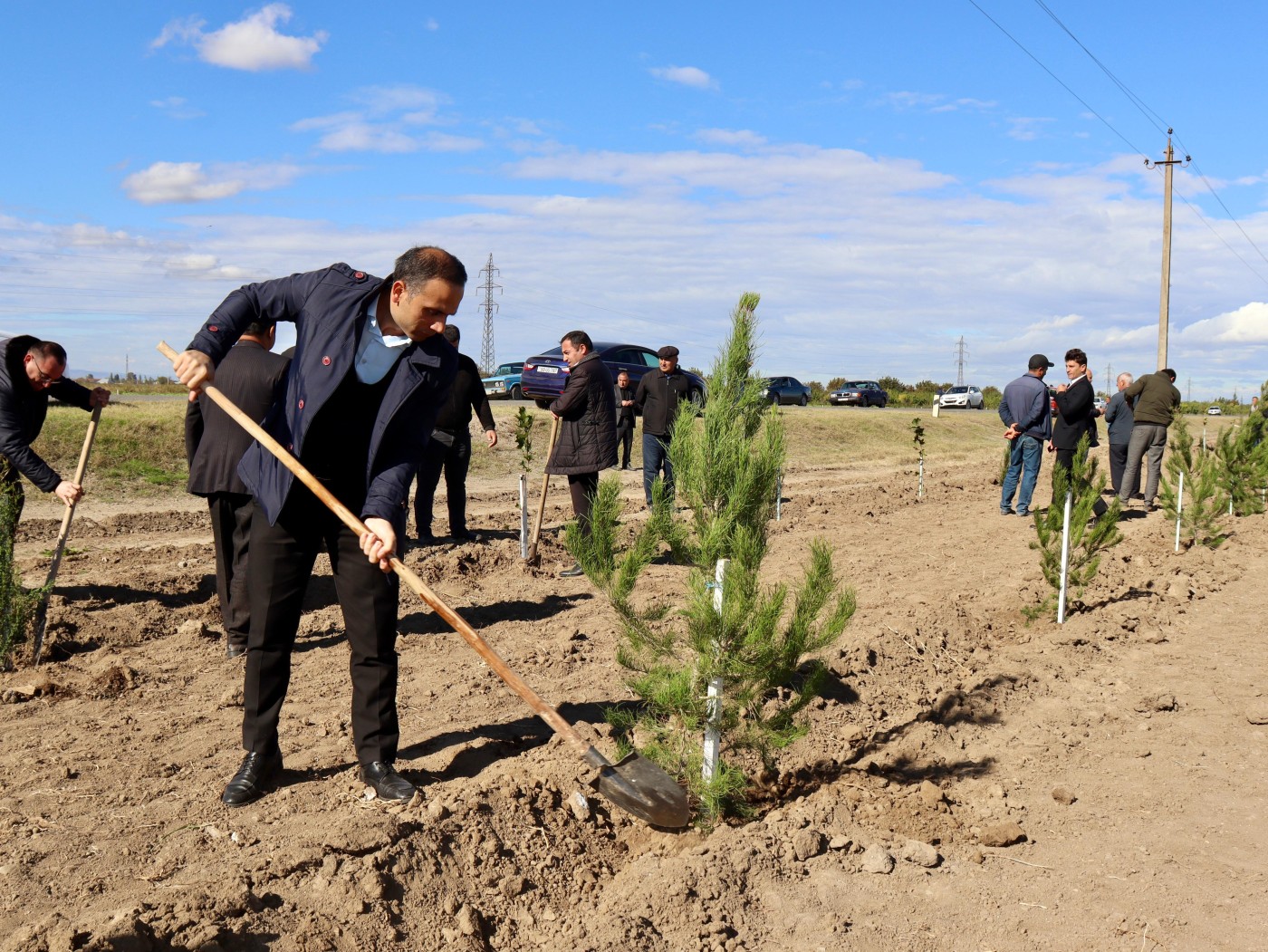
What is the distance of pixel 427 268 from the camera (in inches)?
142

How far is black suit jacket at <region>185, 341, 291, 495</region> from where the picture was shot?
5598mm

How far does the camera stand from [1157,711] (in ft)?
18.9

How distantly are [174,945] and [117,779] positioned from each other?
1.61m

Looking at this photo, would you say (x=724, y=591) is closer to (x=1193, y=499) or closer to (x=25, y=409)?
(x=25, y=409)

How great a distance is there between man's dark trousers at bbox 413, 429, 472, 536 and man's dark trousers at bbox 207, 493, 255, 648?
3.06 metres

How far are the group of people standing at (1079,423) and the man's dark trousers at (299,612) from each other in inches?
316

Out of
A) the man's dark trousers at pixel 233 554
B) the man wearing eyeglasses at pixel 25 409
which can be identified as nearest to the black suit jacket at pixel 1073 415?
the man's dark trousers at pixel 233 554

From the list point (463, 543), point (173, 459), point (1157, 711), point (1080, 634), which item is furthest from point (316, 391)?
point (173, 459)

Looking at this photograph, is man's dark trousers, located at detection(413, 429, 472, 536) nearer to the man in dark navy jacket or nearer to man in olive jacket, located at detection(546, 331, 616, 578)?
man in olive jacket, located at detection(546, 331, 616, 578)

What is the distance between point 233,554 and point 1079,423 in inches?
345

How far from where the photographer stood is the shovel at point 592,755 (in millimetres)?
3533

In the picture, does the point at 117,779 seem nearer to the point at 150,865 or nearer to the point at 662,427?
the point at 150,865

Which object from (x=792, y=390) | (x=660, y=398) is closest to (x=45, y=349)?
(x=660, y=398)

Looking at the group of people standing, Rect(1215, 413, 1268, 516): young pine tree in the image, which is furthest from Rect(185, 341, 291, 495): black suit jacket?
Rect(1215, 413, 1268, 516): young pine tree
